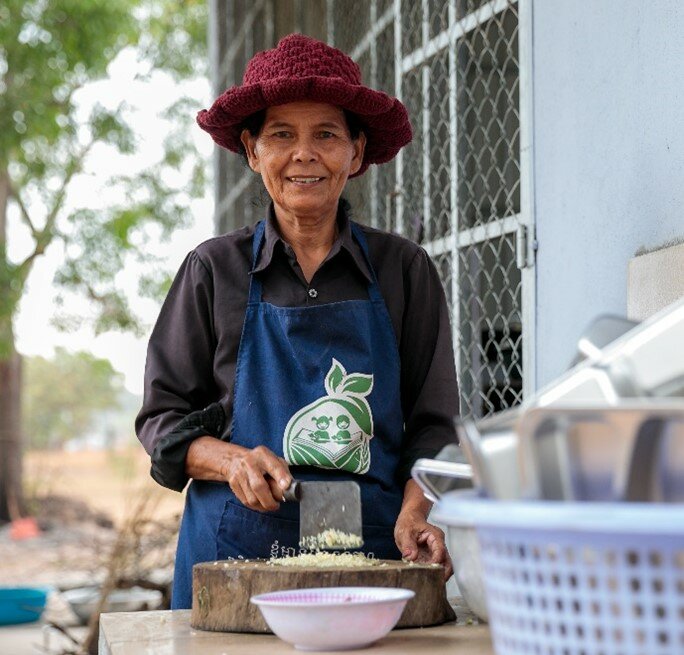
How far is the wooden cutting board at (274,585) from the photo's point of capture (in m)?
1.77

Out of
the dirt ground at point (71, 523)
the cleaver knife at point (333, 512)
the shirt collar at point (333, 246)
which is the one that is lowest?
the dirt ground at point (71, 523)

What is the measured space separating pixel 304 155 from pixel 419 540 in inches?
30.5

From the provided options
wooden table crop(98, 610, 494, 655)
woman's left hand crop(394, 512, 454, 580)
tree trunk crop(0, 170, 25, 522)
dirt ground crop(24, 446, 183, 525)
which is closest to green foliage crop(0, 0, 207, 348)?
tree trunk crop(0, 170, 25, 522)

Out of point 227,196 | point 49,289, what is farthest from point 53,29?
point 227,196

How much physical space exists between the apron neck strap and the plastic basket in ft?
4.70

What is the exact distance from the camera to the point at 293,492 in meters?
1.99

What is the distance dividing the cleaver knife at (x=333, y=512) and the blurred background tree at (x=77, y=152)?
409 inches

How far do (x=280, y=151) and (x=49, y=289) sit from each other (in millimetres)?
12570

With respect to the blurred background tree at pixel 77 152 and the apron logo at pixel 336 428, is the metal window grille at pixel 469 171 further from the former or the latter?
the blurred background tree at pixel 77 152

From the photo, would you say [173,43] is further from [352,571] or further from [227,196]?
[352,571]

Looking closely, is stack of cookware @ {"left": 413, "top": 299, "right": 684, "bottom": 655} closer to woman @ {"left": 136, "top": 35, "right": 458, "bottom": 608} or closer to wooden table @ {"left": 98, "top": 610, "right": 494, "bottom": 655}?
wooden table @ {"left": 98, "top": 610, "right": 494, "bottom": 655}

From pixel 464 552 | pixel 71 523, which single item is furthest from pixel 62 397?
pixel 464 552

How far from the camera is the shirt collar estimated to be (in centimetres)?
239

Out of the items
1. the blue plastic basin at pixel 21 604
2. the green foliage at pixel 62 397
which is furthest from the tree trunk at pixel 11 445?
the blue plastic basin at pixel 21 604
